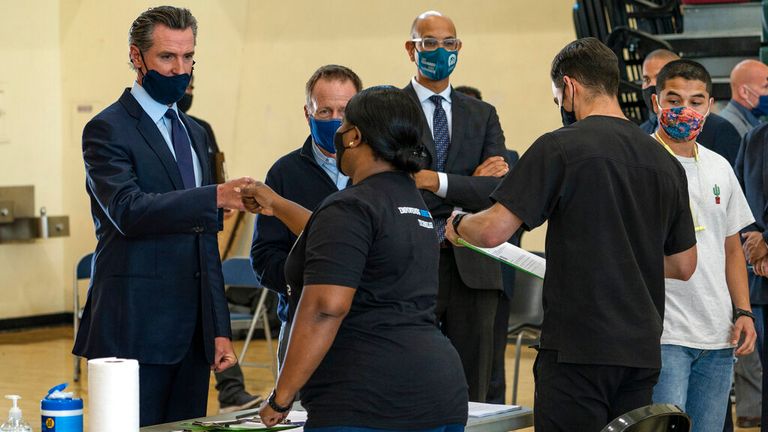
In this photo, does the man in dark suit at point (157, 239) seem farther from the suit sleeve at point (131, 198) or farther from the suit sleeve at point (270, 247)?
the suit sleeve at point (270, 247)

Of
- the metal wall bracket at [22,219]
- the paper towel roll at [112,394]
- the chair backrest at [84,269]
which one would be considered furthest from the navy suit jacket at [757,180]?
the metal wall bracket at [22,219]

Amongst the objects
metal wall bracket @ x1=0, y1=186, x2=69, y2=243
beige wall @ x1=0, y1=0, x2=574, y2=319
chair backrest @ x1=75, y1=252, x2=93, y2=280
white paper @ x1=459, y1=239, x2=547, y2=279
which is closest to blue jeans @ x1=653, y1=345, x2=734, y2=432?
white paper @ x1=459, y1=239, x2=547, y2=279

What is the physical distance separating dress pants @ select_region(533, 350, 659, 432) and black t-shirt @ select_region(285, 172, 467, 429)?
48cm

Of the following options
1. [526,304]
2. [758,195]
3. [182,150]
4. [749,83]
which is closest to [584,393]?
[182,150]

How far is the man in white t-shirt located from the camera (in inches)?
140

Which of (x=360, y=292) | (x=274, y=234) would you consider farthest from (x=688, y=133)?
(x=360, y=292)

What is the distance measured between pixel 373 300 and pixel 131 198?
86cm

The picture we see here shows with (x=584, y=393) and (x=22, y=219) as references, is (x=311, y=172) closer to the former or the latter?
(x=584, y=393)

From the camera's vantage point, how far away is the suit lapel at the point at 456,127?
13.7ft

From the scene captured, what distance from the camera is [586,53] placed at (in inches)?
119

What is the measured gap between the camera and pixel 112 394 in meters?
2.39

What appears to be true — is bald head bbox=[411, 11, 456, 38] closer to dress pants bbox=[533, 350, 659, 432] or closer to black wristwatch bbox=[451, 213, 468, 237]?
black wristwatch bbox=[451, 213, 468, 237]

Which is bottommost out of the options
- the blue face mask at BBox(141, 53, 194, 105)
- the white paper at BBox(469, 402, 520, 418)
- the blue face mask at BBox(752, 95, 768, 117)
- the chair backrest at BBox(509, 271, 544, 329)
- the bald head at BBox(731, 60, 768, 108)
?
the chair backrest at BBox(509, 271, 544, 329)

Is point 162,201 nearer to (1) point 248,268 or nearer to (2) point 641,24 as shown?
(1) point 248,268
